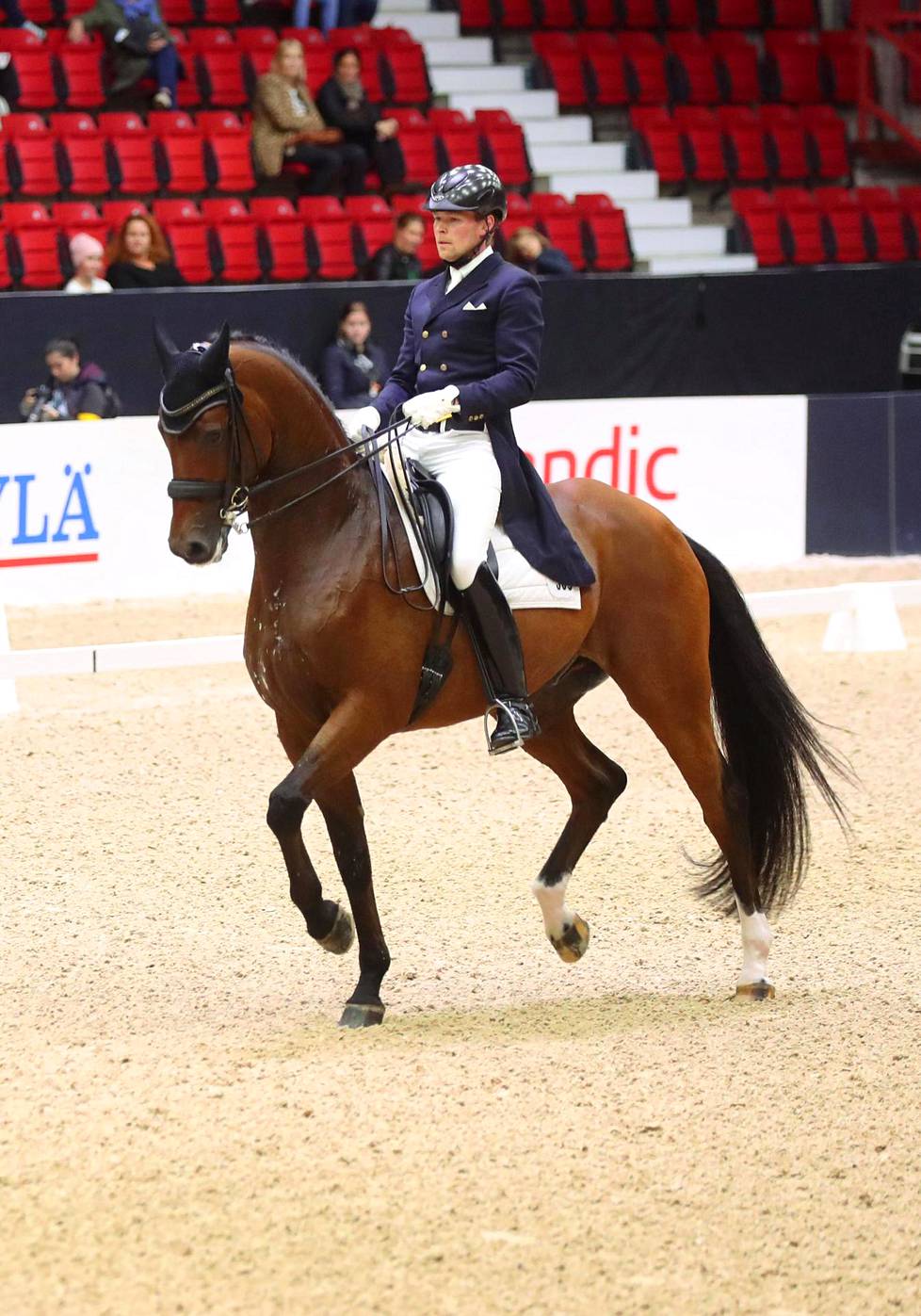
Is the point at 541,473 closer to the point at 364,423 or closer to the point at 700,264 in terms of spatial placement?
the point at 700,264

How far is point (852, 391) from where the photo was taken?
15.5m

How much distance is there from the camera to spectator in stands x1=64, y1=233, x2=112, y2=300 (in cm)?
1249

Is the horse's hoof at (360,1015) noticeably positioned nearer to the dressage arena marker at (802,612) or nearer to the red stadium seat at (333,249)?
the dressage arena marker at (802,612)

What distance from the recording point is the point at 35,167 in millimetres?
14164

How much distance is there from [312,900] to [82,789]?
301 cm

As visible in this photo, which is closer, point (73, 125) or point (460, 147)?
point (73, 125)

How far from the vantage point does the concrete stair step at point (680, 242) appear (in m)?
16.9

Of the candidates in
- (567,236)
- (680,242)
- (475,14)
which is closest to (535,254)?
(567,236)

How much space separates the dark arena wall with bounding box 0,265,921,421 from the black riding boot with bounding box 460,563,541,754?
25.2 feet

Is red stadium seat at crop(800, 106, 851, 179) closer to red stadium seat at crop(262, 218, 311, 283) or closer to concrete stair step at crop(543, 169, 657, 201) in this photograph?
concrete stair step at crop(543, 169, 657, 201)

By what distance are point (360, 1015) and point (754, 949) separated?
1.21 meters

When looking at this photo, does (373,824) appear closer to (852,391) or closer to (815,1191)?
(815,1191)

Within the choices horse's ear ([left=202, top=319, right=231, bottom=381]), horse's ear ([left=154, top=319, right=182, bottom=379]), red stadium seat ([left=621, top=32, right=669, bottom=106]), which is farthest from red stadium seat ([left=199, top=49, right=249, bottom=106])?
horse's ear ([left=202, top=319, right=231, bottom=381])

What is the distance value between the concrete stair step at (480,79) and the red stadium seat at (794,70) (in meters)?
2.70
